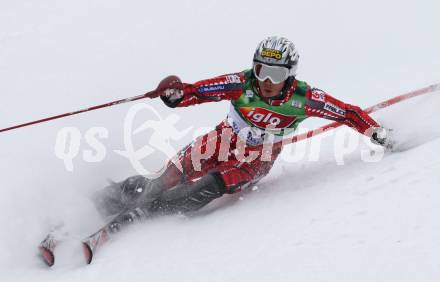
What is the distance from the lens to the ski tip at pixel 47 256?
16.4 feet

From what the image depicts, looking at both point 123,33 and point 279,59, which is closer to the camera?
point 279,59

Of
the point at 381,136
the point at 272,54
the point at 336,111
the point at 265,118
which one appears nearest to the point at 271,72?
the point at 272,54

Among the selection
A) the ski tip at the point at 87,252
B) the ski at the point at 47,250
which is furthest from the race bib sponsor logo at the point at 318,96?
the ski at the point at 47,250

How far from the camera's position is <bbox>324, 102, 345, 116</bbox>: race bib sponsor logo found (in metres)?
5.48

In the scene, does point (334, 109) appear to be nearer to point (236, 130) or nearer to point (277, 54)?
point (277, 54)

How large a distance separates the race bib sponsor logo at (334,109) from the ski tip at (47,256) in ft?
10.2

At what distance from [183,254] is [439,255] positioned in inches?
83.7

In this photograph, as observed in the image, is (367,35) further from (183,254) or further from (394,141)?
(183,254)

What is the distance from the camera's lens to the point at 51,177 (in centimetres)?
652

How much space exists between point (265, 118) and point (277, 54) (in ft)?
2.52

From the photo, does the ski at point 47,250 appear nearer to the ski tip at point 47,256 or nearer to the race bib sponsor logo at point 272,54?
the ski tip at point 47,256

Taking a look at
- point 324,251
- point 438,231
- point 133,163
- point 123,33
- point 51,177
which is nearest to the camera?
point 438,231

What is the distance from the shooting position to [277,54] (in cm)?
515

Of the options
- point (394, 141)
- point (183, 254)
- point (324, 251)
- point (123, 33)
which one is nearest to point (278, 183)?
point (394, 141)
